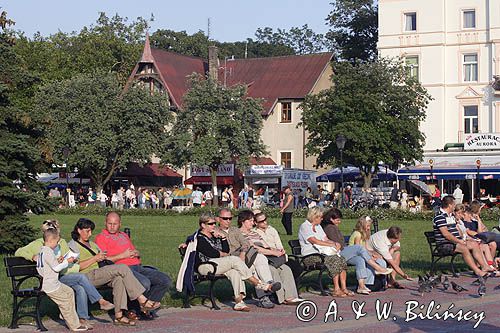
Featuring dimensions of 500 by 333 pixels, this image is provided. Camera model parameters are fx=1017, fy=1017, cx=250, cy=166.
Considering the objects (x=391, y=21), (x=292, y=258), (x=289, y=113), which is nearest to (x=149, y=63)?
(x=289, y=113)

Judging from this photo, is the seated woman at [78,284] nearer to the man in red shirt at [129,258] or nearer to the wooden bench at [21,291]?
the wooden bench at [21,291]

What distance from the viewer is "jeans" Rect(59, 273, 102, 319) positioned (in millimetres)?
13305

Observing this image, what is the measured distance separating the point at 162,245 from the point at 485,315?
15878 mm

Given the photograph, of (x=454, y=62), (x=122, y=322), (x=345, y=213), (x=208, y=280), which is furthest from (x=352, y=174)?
(x=122, y=322)

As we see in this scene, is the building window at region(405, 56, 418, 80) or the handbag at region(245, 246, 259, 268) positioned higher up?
the building window at region(405, 56, 418, 80)

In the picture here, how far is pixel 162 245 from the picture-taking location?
29.0 metres

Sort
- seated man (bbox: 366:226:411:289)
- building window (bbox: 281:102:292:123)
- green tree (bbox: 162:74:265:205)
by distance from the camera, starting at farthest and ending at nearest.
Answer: building window (bbox: 281:102:292:123), green tree (bbox: 162:74:265:205), seated man (bbox: 366:226:411:289)

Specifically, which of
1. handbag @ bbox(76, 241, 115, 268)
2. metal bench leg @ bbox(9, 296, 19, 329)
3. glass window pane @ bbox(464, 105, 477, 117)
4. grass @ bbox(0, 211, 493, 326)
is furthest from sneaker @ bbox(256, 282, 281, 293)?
glass window pane @ bbox(464, 105, 477, 117)

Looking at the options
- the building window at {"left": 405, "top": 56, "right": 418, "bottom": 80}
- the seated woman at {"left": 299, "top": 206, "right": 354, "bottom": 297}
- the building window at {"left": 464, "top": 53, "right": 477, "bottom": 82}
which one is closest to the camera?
the seated woman at {"left": 299, "top": 206, "right": 354, "bottom": 297}

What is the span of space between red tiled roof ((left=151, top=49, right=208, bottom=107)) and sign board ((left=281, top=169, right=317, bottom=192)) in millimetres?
12608

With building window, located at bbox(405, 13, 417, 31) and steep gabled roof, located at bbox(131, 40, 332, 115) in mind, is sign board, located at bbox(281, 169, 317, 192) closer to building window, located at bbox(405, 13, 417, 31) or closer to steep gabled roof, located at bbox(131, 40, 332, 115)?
steep gabled roof, located at bbox(131, 40, 332, 115)

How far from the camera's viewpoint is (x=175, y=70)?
82.3 metres

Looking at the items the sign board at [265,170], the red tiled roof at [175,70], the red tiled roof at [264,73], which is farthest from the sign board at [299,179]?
the red tiled roof at [175,70]

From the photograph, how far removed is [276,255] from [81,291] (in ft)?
13.2
